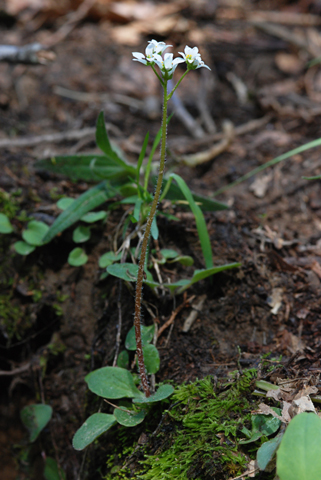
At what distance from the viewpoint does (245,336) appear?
70.9 inches

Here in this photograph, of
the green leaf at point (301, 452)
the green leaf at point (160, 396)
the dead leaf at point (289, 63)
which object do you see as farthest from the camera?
the dead leaf at point (289, 63)

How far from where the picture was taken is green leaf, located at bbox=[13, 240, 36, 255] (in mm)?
2133

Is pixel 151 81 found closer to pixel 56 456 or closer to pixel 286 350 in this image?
pixel 286 350

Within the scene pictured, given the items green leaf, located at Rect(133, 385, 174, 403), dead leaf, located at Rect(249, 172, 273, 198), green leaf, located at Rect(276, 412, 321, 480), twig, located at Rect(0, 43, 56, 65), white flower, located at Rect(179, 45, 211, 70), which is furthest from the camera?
twig, located at Rect(0, 43, 56, 65)

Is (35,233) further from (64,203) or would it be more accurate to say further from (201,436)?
(201,436)

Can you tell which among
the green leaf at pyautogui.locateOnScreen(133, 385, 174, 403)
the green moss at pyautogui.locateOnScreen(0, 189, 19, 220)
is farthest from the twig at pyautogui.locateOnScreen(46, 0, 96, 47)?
the green leaf at pyautogui.locateOnScreen(133, 385, 174, 403)

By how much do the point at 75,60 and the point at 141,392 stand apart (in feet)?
13.4

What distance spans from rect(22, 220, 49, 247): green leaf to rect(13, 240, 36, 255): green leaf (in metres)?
0.03

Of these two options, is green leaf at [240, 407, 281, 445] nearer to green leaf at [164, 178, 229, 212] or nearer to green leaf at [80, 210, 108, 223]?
green leaf at [164, 178, 229, 212]

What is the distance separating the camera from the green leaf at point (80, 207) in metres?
2.06

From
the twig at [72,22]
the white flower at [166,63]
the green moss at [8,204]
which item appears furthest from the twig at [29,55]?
the white flower at [166,63]

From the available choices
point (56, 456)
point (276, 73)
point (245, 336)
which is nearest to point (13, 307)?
point (56, 456)

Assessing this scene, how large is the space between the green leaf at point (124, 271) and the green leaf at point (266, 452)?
0.79 meters

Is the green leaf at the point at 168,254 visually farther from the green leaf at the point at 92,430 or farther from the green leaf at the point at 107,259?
the green leaf at the point at 92,430
